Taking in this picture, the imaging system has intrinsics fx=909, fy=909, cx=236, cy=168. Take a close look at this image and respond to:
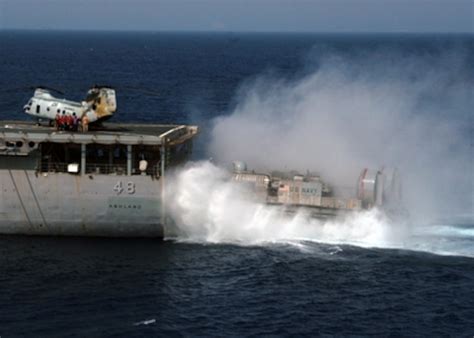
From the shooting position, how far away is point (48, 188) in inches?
2854

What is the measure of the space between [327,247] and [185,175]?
13440 millimetres

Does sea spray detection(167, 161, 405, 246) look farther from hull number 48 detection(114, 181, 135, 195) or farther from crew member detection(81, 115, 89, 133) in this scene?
crew member detection(81, 115, 89, 133)

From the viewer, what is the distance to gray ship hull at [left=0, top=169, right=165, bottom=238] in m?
71.9

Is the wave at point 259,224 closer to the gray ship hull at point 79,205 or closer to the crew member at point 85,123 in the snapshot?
the gray ship hull at point 79,205

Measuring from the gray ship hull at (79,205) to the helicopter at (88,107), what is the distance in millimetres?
7406

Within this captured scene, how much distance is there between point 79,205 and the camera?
7238 centimetres

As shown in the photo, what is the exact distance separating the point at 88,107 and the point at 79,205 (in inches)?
376

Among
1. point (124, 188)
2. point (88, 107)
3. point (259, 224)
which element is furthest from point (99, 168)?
point (259, 224)

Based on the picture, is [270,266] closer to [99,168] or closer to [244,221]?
[244,221]

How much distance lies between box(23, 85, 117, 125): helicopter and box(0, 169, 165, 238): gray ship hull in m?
7.41

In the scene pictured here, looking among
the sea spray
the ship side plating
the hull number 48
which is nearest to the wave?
the sea spray

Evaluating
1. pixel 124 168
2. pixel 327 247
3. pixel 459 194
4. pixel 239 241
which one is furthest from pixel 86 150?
pixel 459 194

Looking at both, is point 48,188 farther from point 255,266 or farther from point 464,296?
point 464,296

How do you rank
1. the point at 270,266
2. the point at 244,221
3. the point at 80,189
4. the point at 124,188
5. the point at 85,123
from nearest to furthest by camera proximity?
1. the point at 270,266
2. the point at 124,188
3. the point at 80,189
4. the point at 244,221
5. the point at 85,123
